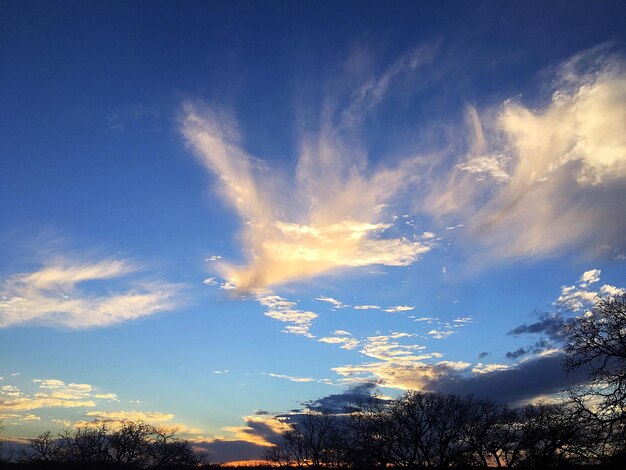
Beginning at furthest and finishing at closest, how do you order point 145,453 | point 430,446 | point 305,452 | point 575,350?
point 305,452, point 145,453, point 430,446, point 575,350

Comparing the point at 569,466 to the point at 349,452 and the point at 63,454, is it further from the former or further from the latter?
the point at 63,454

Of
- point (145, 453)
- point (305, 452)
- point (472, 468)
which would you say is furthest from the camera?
point (305, 452)

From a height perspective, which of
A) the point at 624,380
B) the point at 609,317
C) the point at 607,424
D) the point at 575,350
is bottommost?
the point at 607,424

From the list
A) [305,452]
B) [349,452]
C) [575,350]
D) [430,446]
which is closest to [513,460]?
[430,446]

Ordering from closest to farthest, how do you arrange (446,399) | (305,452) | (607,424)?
(607,424) < (446,399) < (305,452)

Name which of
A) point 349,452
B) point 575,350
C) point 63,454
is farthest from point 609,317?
point 63,454

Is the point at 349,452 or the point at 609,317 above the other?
the point at 609,317

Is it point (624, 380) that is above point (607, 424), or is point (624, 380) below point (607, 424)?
above

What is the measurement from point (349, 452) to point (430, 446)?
54.0ft

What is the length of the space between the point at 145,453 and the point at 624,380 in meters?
121

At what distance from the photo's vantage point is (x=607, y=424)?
28.0m

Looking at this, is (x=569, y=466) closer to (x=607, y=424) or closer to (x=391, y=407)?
(x=607, y=424)

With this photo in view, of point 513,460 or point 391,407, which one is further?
point 391,407

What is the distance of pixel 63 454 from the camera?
382ft
